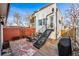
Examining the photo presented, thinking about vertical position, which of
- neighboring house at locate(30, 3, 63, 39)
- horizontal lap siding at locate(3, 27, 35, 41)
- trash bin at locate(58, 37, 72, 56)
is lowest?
trash bin at locate(58, 37, 72, 56)

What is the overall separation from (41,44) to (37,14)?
0.34 meters

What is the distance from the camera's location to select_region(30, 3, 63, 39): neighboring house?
1.44 m

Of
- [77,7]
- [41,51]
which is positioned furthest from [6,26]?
[77,7]

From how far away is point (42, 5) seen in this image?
1444mm

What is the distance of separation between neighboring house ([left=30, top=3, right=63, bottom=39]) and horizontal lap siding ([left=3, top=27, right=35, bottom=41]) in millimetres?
71

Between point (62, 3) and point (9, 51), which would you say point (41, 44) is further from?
point (62, 3)

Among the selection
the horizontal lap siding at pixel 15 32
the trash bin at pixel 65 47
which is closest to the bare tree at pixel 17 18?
the horizontal lap siding at pixel 15 32

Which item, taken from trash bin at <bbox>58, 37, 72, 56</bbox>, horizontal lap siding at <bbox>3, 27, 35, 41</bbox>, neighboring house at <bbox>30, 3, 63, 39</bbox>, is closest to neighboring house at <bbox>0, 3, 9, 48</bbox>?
horizontal lap siding at <bbox>3, 27, 35, 41</bbox>

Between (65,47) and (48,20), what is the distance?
0.35 metres

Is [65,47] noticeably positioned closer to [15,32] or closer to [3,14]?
[15,32]

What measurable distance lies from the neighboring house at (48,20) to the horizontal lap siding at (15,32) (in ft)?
0.23

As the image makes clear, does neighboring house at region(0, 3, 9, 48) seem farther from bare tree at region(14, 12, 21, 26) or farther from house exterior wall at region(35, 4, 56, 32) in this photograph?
house exterior wall at region(35, 4, 56, 32)

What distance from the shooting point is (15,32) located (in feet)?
4.71

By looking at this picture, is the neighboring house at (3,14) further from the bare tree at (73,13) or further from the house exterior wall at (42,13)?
the bare tree at (73,13)
